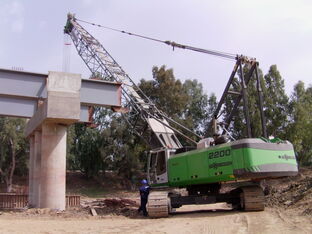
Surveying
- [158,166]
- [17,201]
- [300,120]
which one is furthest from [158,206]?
[300,120]

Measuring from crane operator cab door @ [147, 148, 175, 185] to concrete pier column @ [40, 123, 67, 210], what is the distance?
14.2 feet

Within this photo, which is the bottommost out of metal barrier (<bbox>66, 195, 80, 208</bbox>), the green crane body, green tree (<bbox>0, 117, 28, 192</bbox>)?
metal barrier (<bbox>66, 195, 80, 208</bbox>)

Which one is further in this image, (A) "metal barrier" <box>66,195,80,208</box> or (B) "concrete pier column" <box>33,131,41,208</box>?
(A) "metal barrier" <box>66,195,80,208</box>

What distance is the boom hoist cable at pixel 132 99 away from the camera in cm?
2350

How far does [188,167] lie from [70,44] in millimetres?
25170

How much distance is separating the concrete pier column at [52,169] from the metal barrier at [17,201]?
16.2 ft

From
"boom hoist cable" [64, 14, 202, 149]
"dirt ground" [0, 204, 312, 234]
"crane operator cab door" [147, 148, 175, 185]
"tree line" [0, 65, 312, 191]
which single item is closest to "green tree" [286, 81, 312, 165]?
"tree line" [0, 65, 312, 191]

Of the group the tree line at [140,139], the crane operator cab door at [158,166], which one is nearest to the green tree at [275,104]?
the tree line at [140,139]

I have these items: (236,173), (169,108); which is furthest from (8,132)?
(236,173)

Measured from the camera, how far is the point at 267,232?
10.8 m

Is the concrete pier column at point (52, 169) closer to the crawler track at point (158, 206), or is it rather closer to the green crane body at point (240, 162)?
the crawler track at point (158, 206)

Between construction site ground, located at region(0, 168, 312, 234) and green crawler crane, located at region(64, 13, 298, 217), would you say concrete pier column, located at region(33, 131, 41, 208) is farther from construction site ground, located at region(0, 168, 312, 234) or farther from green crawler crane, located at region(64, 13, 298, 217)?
green crawler crane, located at region(64, 13, 298, 217)

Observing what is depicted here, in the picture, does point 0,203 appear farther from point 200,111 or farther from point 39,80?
point 200,111

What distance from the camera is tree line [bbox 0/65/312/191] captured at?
42.7 meters
